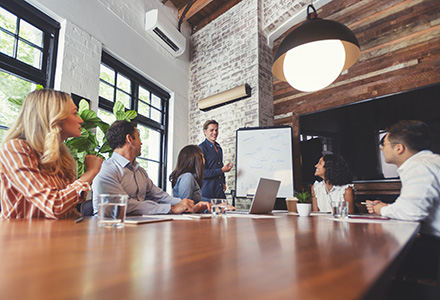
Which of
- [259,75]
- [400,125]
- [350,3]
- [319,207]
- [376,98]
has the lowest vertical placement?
[319,207]

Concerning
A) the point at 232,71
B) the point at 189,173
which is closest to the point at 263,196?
the point at 189,173

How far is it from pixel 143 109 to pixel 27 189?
3548mm

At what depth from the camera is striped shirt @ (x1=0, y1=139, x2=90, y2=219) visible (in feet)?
3.58

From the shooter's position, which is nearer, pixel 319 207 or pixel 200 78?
pixel 319 207

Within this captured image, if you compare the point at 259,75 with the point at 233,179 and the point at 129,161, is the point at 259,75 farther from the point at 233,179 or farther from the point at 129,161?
the point at 129,161

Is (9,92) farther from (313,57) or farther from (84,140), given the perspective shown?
(313,57)

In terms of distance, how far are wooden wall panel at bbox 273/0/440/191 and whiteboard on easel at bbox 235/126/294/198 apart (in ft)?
0.98

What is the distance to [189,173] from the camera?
2301mm

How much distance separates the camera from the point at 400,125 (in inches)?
68.2

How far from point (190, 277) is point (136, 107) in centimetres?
431

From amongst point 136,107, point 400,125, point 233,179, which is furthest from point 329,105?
point 136,107

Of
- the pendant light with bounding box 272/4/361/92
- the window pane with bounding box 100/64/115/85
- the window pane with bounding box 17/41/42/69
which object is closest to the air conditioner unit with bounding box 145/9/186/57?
the window pane with bounding box 100/64/115/85

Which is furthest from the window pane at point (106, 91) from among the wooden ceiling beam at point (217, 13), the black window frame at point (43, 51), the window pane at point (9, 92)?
the wooden ceiling beam at point (217, 13)

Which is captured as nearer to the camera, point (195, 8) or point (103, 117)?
point (103, 117)
